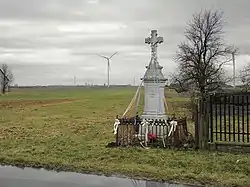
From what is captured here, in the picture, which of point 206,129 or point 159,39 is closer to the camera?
point 206,129

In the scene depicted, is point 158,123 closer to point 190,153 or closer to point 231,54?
point 190,153

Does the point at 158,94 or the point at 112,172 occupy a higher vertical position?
the point at 158,94

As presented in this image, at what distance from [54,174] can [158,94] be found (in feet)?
17.6

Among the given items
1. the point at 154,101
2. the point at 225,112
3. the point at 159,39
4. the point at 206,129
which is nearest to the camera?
the point at 206,129

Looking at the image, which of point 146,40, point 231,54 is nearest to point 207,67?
point 231,54

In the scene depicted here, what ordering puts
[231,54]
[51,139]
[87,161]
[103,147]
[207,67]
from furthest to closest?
[231,54], [207,67], [51,139], [103,147], [87,161]

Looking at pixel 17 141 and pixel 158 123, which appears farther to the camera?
pixel 17 141

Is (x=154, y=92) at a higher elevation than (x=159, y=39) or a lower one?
lower

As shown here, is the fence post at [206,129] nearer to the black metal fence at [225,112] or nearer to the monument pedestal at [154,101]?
the black metal fence at [225,112]

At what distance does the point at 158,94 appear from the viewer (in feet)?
42.8

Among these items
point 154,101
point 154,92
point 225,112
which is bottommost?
point 225,112

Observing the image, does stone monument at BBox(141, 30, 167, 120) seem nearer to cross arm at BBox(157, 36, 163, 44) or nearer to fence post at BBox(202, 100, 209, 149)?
cross arm at BBox(157, 36, 163, 44)

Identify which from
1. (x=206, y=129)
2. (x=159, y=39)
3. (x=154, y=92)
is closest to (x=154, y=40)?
(x=159, y=39)

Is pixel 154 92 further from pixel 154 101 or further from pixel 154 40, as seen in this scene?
pixel 154 40
